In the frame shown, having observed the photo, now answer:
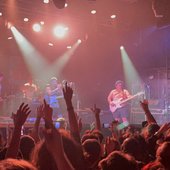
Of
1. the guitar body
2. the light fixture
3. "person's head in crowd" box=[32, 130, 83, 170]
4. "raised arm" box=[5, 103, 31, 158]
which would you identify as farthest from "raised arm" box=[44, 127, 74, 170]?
the light fixture

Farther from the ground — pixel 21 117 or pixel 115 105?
pixel 115 105

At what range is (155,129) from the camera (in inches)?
173

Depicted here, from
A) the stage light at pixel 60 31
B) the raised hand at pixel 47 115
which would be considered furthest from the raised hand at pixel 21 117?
the stage light at pixel 60 31

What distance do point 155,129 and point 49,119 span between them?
2516 millimetres

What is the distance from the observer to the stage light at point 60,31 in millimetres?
Result: 15034

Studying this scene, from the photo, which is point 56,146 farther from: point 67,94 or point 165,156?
point 67,94

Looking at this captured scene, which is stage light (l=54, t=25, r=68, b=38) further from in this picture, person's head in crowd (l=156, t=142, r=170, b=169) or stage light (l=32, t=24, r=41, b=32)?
person's head in crowd (l=156, t=142, r=170, b=169)

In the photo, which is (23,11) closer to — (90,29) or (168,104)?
(90,29)

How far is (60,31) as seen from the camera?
15.4 metres

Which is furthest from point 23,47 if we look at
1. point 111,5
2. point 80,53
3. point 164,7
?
point 164,7

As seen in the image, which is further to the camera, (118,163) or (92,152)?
(92,152)

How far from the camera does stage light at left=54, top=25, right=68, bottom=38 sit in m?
15.0

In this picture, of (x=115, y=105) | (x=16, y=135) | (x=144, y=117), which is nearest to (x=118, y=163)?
(x=16, y=135)

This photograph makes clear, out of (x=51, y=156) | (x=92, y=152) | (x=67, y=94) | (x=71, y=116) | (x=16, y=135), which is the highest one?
(x=67, y=94)
